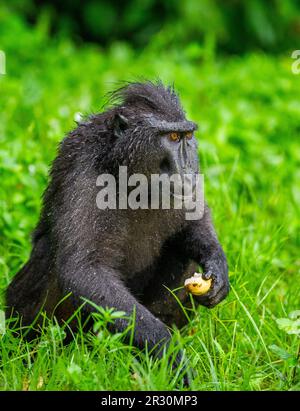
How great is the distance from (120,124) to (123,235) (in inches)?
22.4

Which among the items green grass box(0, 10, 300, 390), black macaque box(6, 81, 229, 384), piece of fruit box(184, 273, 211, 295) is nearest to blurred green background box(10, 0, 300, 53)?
green grass box(0, 10, 300, 390)

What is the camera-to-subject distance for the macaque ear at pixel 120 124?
4.30 meters

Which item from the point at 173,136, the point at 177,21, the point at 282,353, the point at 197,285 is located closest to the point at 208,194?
the point at 173,136

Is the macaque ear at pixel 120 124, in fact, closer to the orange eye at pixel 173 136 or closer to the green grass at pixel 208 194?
the orange eye at pixel 173 136

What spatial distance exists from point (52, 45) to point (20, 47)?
0.81 m

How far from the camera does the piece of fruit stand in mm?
4125

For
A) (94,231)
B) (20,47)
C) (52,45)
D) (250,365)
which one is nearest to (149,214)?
(94,231)

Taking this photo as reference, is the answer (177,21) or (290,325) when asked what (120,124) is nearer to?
(290,325)

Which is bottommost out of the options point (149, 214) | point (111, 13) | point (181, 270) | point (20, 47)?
point (181, 270)

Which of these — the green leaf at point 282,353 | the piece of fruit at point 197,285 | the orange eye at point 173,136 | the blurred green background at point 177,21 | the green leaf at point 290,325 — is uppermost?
the blurred green background at point 177,21

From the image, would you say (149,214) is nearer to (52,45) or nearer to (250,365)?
(250,365)

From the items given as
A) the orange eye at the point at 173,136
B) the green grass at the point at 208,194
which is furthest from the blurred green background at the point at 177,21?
the orange eye at the point at 173,136

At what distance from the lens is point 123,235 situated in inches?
170

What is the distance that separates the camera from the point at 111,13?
478 inches
